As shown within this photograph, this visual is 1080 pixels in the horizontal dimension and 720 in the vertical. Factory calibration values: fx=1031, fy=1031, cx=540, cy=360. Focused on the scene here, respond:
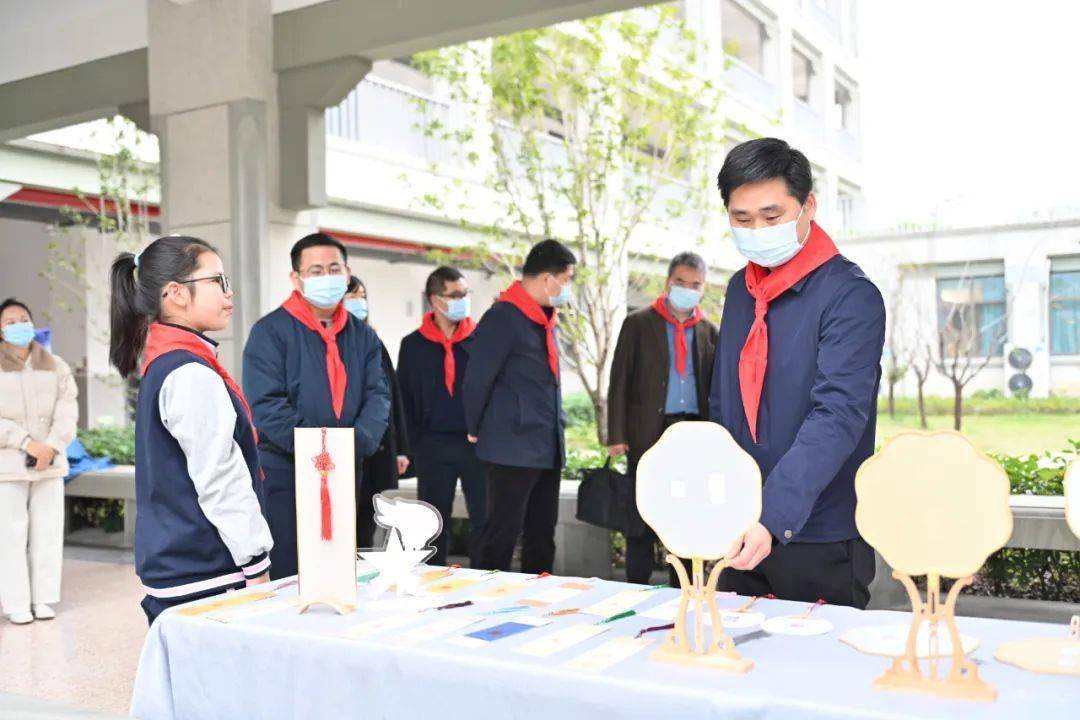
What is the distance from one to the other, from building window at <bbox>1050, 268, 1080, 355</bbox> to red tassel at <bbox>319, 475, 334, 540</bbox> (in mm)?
7403

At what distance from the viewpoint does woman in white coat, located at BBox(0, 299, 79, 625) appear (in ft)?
Result: 15.9

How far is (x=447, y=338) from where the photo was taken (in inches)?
196

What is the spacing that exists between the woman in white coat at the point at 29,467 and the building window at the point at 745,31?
10.7m

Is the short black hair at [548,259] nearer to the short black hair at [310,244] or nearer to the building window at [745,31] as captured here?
the short black hair at [310,244]

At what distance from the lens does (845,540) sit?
194 cm

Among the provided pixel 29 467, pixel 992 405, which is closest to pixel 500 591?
pixel 29 467

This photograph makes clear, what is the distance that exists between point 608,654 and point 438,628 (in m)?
0.32

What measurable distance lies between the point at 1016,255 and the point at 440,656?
7.67m

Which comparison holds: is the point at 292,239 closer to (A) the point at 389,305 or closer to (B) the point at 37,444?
(B) the point at 37,444

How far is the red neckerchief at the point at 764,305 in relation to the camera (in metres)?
1.97

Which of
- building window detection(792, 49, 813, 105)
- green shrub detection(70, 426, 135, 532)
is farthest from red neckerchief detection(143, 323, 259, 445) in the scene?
building window detection(792, 49, 813, 105)

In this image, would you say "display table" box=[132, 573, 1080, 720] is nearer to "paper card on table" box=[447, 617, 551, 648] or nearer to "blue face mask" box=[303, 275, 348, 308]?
"paper card on table" box=[447, 617, 551, 648]

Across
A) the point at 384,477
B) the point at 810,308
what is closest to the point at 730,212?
the point at 810,308

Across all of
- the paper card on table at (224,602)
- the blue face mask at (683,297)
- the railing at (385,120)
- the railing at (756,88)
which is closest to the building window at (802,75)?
the railing at (756,88)
